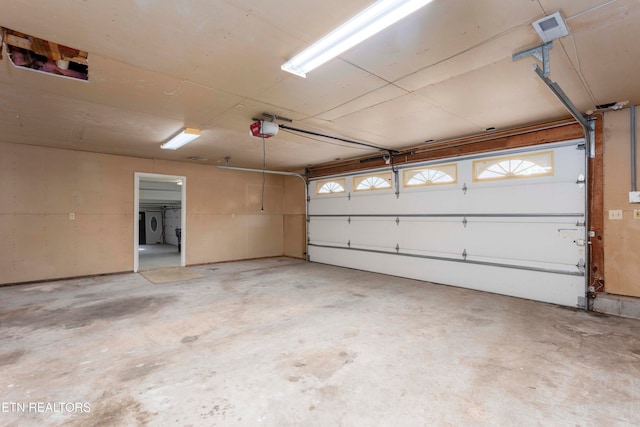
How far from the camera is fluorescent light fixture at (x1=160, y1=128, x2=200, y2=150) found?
14.0 feet

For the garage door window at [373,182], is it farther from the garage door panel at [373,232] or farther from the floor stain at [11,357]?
the floor stain at [11,357]

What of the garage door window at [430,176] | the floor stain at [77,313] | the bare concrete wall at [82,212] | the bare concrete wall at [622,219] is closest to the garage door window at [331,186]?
the garage door window at [430,176]

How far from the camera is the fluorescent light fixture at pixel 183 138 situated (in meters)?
4.28

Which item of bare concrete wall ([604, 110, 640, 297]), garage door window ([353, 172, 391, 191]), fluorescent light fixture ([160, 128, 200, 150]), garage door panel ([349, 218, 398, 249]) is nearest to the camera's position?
bare concrete wall ([604, 110, 640, 297])

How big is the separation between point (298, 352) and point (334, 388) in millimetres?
618

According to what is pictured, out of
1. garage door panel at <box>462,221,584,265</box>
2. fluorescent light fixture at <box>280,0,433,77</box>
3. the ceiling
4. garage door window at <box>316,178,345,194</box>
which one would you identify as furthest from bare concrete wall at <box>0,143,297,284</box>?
garage door panel at <box>462,221,584,265</box>

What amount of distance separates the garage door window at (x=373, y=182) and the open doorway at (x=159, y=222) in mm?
4160

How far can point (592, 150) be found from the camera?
367 centimetres

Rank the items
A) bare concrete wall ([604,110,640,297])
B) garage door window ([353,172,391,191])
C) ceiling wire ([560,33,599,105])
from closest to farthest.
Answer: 1. ceiling wire ([560,33,599,105])
2. bare concrete wall ([604,110,640,297])
3. garage door window ([353,172,391,191])

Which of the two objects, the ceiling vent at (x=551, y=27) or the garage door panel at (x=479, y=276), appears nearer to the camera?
the ceiling vent at (x=551, y=27)

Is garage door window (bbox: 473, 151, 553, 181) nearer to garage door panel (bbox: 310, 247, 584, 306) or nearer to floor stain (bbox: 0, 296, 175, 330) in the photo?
garage door panel (bbox: 310, 247, 584, 306)

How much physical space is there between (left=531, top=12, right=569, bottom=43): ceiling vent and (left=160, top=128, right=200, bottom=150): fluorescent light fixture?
404 centimetres

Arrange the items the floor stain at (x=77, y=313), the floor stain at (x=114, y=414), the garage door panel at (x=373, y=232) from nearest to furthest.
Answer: the floor stain at (x=114, y=414), the floor stain at (x=77, y=313), the garage door panel at (x=373, y=232)

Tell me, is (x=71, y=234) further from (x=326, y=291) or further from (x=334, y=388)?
(x=334, y=388)
